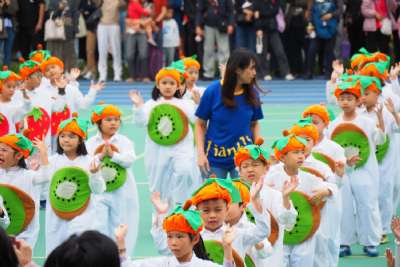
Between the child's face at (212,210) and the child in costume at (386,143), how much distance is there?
4.53 meters

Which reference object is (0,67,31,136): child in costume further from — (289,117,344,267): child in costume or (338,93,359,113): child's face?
(289,117,344,267): child in costume

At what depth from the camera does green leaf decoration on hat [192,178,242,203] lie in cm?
771

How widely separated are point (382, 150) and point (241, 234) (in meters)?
5.06

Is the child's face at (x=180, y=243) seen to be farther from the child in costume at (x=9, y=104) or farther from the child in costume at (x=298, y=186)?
the child in costume at (x=9, y=104)

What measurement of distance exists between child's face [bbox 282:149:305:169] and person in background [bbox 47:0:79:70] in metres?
16.5

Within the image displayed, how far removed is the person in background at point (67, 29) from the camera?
25.4m

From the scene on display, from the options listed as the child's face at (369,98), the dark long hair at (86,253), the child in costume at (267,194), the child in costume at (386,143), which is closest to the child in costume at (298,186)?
the child in costume at (267,194)

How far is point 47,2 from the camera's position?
26.8m

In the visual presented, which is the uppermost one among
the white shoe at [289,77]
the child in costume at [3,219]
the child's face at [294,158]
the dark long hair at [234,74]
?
the dark long hair at [234,74]

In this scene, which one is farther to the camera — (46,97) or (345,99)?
(46,97)

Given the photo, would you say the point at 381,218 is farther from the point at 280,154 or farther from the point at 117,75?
the point at 117,75

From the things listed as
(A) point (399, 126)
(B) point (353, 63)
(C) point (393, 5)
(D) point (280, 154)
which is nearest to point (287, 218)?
(D) point (280, 154)

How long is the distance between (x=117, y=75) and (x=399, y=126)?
14558 mm

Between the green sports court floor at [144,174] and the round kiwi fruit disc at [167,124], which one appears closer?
the green sports court floor at [144,174]
